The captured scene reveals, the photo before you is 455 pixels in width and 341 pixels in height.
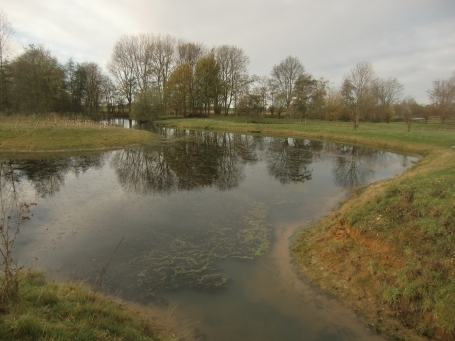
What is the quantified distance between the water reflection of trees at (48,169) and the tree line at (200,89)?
26982mm

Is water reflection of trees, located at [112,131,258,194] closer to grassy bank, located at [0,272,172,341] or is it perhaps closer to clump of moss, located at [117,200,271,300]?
clump of moss, located at [117,200,271,300]

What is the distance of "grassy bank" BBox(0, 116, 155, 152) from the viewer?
22.2 m

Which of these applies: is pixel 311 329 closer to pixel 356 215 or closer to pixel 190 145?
pixel 356 215

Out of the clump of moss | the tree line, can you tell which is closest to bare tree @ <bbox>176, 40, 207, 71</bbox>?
the tree line

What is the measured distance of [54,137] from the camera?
2400cm

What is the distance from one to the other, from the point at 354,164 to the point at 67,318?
21719 millimetres

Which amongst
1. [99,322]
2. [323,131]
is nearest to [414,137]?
[323,131]

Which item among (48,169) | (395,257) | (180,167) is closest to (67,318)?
(395,257)

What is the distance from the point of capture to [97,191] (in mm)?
13547

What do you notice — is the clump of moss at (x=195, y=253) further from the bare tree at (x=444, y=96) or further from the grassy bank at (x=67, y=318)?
the bare tree at (x=444, y=96)

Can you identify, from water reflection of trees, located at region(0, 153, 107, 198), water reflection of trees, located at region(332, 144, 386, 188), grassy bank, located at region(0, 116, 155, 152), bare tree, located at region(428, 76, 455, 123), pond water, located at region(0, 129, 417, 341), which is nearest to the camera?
pond water, located at region(0, 129, 417, 341)

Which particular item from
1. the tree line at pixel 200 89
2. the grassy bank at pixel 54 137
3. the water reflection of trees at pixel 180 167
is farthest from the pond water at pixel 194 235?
the tree line at pixel 200 89

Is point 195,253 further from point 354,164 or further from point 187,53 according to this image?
point 187,53

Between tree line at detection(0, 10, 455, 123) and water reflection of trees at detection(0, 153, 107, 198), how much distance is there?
26982mm
